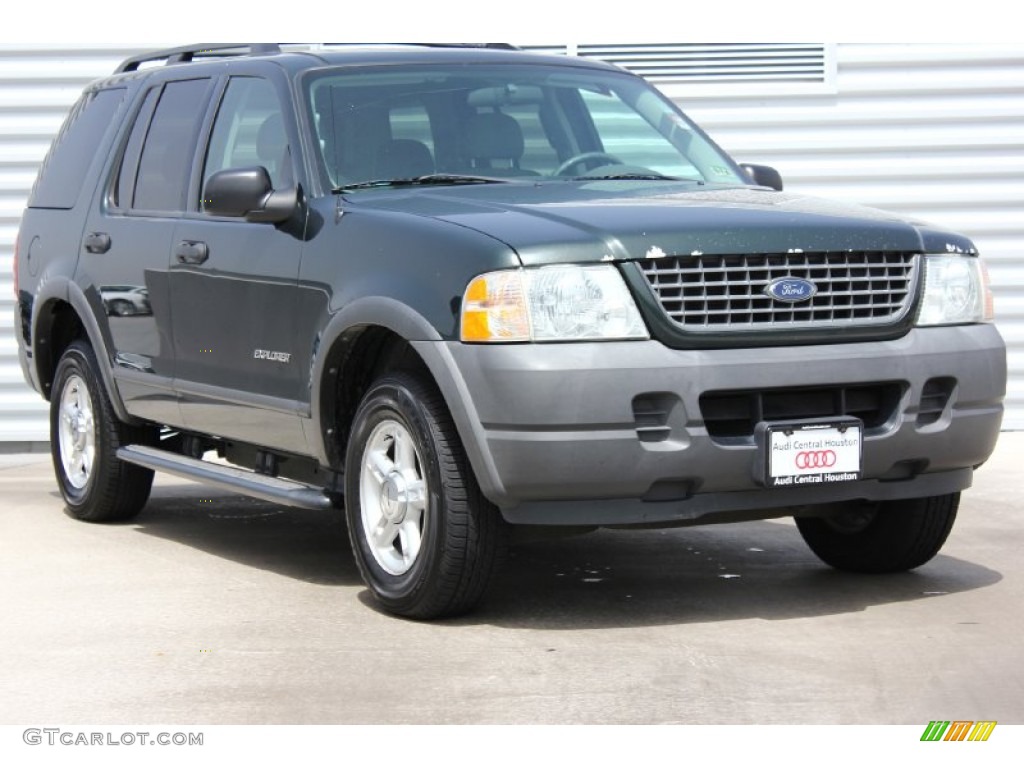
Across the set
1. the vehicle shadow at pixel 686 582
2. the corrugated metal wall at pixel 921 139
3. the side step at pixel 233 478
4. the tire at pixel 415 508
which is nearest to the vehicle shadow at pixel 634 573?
the vehicle shadow at pixel 686 582

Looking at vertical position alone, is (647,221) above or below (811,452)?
above

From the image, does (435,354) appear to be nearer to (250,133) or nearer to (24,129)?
(250,133)

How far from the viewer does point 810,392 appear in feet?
20.2

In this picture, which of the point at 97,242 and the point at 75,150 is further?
the point at 75,150

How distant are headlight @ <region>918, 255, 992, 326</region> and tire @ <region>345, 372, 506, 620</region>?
1.55 metres

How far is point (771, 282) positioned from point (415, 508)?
1329 millimetres

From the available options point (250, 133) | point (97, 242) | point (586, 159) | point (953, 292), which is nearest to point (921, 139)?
point (586, 159)

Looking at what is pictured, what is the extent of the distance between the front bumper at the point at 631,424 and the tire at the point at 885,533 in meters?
0.61

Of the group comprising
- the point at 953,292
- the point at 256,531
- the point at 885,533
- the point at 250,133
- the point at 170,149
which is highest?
the point at 250,133

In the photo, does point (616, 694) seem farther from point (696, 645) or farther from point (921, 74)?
point (921, 74)

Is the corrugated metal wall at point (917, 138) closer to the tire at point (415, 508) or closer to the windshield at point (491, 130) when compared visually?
the windshield at point (491, 130)

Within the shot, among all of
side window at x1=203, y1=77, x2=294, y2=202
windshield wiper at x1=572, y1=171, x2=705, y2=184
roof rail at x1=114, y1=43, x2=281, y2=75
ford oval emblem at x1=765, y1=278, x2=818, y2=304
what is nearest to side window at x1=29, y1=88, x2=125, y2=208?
roof rail at x1=114, y1=43, x2=281, y2=75

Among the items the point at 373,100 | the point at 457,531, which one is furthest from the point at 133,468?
the point at 457,531

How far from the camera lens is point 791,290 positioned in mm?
6117
